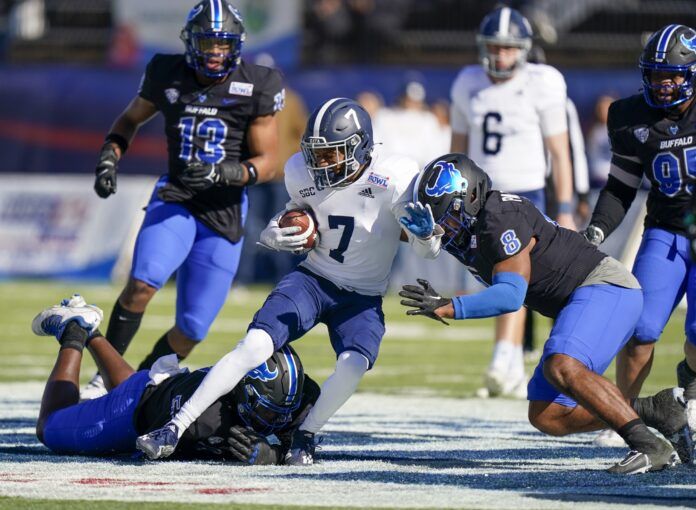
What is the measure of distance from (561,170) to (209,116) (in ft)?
7.15

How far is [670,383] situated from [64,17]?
1228cm

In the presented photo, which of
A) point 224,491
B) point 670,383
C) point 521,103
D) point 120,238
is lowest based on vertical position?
point 120,238

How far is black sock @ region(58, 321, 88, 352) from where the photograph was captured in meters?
5.66

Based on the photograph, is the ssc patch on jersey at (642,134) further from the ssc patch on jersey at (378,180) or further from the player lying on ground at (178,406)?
the player lying on ground at (178,406)

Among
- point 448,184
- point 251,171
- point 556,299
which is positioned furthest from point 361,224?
point 251,171

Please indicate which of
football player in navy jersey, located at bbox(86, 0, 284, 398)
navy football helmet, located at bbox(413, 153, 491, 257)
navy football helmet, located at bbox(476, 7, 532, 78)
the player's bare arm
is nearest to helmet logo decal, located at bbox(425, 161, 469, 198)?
navy football helmet, located at bbox(413, 153, 491, 257)

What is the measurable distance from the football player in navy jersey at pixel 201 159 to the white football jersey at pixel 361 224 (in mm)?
1192

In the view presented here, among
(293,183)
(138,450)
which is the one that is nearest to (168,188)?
(293,183)

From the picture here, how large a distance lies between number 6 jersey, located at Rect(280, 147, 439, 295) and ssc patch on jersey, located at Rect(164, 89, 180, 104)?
151cm

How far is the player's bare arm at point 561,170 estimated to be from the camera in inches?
305

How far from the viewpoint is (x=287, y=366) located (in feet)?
16.9

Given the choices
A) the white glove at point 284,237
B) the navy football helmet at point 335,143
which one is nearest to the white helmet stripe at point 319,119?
the navy football helmet at point 335,143

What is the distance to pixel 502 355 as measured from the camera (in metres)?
7.86

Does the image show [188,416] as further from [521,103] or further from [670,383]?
[670,383]
